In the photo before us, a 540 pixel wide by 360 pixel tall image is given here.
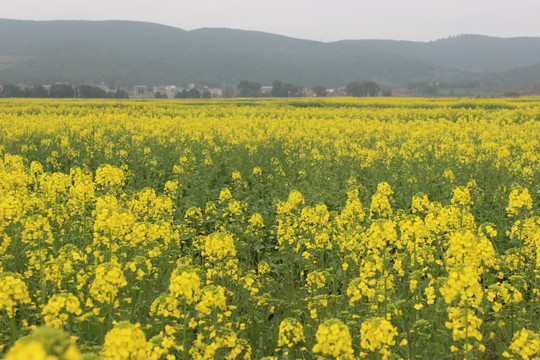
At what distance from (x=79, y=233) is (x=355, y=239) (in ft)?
11.4

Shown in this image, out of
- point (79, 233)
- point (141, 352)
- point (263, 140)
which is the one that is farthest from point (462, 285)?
point (263, 140)

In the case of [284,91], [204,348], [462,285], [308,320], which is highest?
[284,91]

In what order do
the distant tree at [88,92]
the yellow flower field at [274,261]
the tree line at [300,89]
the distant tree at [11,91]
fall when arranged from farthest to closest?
the tree line at [300,89], the distant tree at [88,92], the distant tree at [11,91], the yellow flower field at [274,261]

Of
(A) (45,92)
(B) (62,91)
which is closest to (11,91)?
(A) (45,92)

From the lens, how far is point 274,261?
701cm

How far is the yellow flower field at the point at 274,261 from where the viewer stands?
3201 mm

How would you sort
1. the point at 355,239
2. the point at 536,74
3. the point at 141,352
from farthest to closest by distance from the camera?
the point at 536,74 < the point at 355,239 < the point at 141,352

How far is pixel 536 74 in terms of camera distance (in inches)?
5773

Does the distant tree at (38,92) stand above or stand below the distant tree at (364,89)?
below


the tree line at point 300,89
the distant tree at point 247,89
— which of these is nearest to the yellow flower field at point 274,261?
the tree line at point 300,89

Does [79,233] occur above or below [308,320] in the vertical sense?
above

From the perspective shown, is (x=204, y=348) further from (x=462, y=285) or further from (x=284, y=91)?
(x=284, y=91)

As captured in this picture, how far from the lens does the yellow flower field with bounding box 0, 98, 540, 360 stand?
3201 mm

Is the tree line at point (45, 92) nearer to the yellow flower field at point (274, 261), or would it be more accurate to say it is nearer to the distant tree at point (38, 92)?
the distant tree at point (38, 92)
